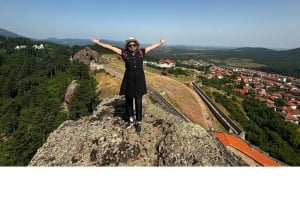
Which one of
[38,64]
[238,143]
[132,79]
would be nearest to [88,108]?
[238,143]

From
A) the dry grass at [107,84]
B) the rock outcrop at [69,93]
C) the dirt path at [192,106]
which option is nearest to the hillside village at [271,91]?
the dirt path at [192,106]

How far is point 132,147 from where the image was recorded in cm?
372

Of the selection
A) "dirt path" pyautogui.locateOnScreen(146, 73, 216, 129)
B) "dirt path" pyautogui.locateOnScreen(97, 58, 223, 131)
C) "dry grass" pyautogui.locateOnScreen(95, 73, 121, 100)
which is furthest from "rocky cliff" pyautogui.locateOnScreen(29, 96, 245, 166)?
"dry grass" pyautogui.locateOnScreen(95, 73, 121, 100)

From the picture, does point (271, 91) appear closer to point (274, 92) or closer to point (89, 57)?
point (274, 92)

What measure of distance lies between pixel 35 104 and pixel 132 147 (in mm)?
47481

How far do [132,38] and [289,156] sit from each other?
102ft

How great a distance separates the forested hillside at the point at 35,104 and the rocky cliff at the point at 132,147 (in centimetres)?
2407

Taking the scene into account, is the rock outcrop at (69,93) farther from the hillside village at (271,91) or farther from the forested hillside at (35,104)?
the hillside village at (271,91)

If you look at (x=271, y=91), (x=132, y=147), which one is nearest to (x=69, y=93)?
(x=132, y=147)

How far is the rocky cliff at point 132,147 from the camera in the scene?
136 inches
